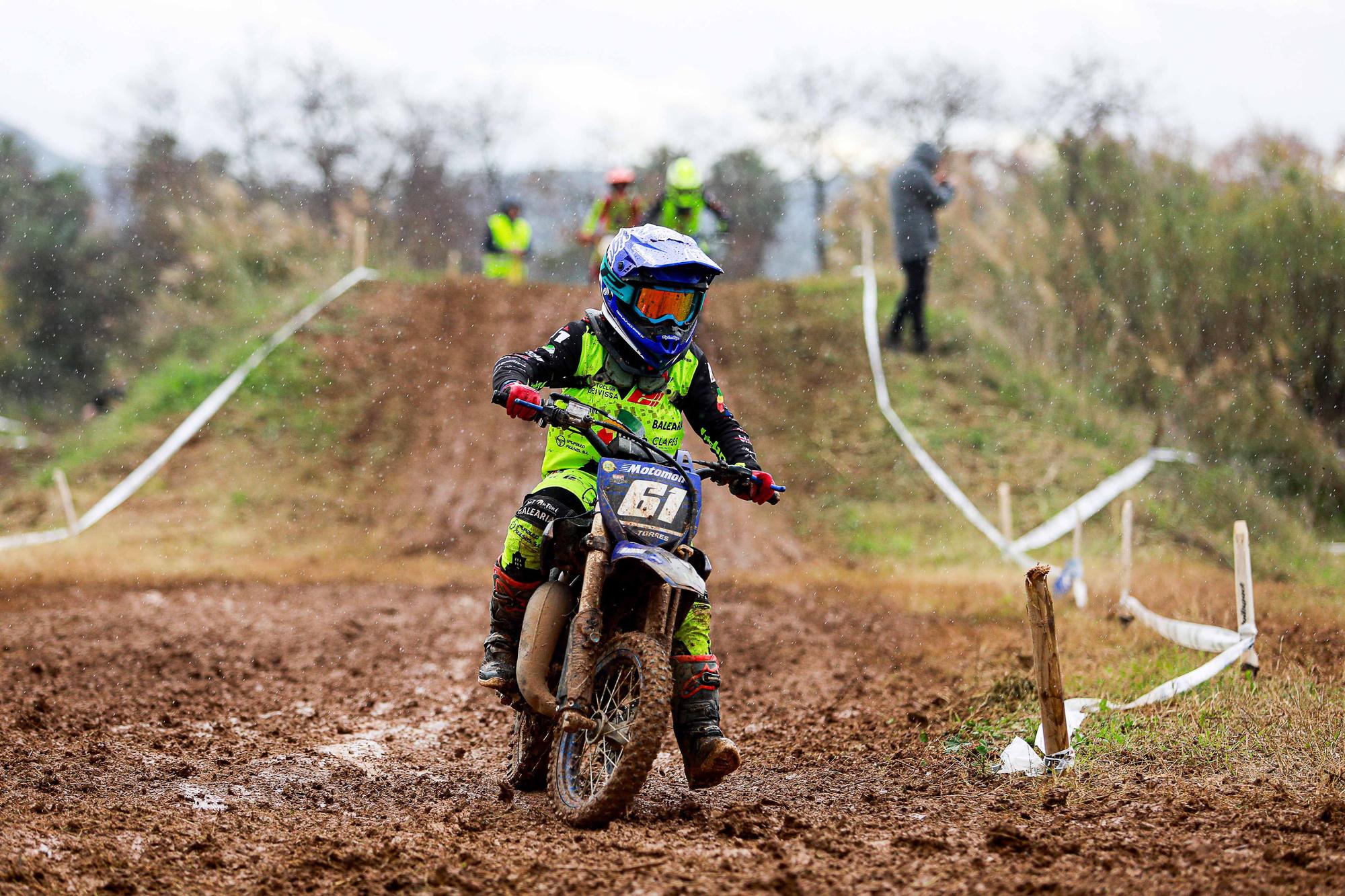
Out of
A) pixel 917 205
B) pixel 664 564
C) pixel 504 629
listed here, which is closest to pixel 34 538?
pixel 504 629

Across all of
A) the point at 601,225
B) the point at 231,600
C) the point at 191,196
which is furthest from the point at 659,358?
the point at 191,196

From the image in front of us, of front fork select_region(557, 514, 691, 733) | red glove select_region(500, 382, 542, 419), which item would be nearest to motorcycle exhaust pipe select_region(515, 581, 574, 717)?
front fork select_region(557, 514, 691, 733)

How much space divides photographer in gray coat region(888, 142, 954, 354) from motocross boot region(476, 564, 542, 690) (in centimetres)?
1259

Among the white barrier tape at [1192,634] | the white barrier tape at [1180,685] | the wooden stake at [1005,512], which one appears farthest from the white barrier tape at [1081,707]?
the wooden stake at [1005,512]

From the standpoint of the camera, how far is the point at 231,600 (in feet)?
38.2

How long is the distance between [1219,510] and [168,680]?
1014 centimetres

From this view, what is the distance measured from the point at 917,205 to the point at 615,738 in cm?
1346

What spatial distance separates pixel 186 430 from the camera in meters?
17.4

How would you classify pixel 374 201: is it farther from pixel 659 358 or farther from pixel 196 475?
pixel 659 358

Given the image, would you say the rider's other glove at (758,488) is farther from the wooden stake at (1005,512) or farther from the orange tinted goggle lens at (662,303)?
the wooden stake at (1005,512)

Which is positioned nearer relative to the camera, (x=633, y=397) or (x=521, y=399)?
(x=521, y=399)

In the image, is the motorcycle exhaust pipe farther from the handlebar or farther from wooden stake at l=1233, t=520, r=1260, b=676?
wooden stake at l=1233, t=520, r=1260, b=676

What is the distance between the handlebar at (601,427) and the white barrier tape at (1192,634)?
305 centimetres

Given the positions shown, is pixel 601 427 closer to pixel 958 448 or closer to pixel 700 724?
pixel 700 724
